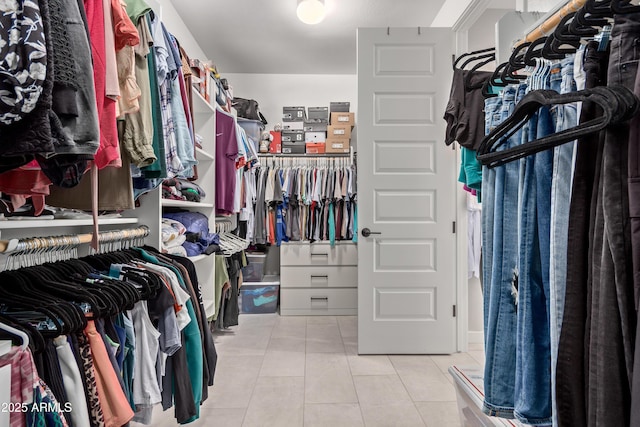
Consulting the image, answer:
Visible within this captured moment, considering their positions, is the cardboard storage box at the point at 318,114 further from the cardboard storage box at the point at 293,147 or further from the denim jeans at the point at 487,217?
the denim jeans at the point at 487,217

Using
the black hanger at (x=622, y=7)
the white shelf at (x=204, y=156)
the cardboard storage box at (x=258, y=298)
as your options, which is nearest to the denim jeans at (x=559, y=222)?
the black hanger at (x=622, y=7)

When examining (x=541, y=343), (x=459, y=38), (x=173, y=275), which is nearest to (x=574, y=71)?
(x=541, y=343)

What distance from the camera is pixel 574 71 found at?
765 millimetres

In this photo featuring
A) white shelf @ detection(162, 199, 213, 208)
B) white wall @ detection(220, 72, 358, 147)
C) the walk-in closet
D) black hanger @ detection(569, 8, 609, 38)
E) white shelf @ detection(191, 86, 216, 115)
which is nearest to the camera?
the walk-in closet

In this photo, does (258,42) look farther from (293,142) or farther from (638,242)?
(638,242)

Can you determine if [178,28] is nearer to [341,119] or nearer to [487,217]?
[341,119]

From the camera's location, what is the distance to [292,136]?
4.27 metres

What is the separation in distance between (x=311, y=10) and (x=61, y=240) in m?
2.48

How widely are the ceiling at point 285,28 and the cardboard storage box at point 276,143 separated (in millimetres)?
850

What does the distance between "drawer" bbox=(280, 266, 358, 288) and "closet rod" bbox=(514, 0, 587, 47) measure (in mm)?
3021

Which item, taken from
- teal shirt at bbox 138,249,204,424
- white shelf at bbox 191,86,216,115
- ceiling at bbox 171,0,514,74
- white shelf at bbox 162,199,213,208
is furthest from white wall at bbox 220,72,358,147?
teal shirt at bbox 138,249,204,424

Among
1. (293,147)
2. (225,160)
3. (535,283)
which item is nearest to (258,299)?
(225,160)

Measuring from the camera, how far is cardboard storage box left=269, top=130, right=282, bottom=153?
4277mm

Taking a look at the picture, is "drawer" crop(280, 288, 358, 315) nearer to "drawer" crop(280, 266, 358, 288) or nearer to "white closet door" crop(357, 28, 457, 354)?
"drawer" crop(280, 266, 358, 288)
